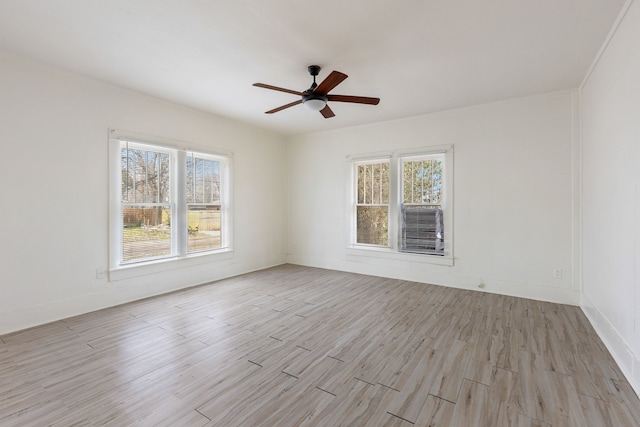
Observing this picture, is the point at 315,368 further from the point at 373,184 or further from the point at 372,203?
the point at 373,184

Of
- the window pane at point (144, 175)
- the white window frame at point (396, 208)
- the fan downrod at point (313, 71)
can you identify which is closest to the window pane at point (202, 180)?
the window pane at point (144, 175)

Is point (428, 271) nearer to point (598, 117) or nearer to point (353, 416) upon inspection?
point (598, 117)

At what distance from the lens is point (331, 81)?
108 inches

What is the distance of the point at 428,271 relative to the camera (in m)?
4.92

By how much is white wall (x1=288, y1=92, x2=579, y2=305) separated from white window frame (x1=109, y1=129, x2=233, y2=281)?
267 centimetres

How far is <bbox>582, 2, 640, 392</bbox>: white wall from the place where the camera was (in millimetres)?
2170

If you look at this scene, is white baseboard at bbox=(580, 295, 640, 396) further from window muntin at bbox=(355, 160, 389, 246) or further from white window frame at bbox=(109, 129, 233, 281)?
white window frame at bbox=(109, 129, 233, 281)

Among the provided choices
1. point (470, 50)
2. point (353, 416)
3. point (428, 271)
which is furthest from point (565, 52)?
point (353, 416)

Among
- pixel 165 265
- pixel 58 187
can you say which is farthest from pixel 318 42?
pixel 165 265

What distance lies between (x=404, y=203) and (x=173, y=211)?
12.9 feet

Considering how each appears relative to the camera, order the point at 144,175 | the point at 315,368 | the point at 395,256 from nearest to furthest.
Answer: the point at 315,368, the point at 144,175, the point at 395,256

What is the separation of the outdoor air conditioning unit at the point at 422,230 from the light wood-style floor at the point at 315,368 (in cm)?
128

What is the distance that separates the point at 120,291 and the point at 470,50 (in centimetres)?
505

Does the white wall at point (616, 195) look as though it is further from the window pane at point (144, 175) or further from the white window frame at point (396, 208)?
the window pane at point (144, 175)
